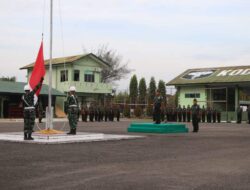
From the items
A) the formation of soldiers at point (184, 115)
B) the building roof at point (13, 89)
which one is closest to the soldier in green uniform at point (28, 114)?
the building roof at point (13, 89)

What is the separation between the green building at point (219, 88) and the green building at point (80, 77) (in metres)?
8.92

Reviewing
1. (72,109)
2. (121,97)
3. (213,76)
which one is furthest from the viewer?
(121,97)

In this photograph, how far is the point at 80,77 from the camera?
56.7 meters

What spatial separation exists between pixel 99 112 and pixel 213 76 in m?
14.6

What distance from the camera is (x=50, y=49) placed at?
18859mm

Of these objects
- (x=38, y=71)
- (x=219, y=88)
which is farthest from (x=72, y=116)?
(x=219, y=88)

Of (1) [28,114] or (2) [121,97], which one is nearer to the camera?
(1) [28,114]

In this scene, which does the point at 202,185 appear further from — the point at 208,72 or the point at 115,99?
the point at 115,99

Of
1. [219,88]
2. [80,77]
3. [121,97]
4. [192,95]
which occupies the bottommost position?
[192,95]

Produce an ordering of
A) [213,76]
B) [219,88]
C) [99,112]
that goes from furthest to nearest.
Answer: [213,76] < [219,88] < [99,112]

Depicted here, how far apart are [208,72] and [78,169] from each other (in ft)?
152

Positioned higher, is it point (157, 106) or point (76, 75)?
point (76, 75)

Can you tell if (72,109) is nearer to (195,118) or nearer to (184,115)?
(195,118)

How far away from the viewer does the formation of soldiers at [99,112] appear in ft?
146
